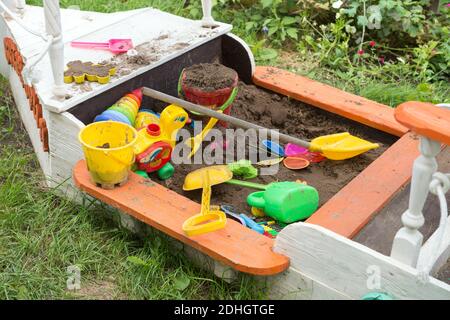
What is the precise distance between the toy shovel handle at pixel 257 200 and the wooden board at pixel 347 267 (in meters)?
0.33

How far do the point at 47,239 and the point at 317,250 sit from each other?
986 millimetres

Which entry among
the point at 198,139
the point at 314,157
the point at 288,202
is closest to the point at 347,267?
the point at 288,202

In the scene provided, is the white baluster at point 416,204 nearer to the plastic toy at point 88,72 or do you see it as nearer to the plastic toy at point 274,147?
the plastic toy at point 274,147

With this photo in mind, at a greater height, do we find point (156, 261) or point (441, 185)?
point (441, 185)

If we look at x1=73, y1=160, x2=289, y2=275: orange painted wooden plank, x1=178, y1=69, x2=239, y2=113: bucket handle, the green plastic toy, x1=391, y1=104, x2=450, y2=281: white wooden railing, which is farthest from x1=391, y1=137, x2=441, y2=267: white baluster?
x1=178, y1=69, x2=239, y2=113: bucket handle

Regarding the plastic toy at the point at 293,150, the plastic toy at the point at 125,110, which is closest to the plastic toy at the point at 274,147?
the plastic toy at the point at 293,150

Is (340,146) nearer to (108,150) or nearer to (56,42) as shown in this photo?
(108,150)

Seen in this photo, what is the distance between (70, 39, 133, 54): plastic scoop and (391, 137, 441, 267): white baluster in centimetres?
151

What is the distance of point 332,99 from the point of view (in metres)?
2.89

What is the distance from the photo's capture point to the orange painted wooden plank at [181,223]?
2043mm

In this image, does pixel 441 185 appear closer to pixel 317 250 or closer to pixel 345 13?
pixel 317 250

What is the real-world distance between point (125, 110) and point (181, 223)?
0.61 metres
